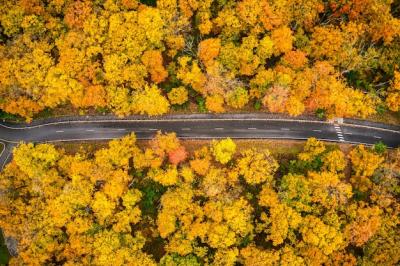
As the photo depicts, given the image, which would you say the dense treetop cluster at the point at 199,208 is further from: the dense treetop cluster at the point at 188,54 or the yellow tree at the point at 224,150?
the dense treetop cluster at the point at 188,54

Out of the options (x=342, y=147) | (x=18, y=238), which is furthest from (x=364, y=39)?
(x=18, y=238)

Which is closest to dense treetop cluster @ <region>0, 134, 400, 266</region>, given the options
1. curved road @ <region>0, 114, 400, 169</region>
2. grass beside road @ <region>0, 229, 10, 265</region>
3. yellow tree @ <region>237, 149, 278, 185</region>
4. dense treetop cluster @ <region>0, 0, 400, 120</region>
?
yellow tree @ <region>237, 149, 278, 185</region>

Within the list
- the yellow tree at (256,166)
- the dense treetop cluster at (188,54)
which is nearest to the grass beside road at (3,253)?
the dense treetop cluster at (188,54)

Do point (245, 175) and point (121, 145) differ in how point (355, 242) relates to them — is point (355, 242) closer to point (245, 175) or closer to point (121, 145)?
point (245, 175)

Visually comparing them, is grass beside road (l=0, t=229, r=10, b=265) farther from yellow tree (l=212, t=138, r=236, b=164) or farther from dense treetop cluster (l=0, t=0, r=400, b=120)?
yellow tree (l=212, t=138, r=236, b=164)

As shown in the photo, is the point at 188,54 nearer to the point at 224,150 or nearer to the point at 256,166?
the point at 224,150

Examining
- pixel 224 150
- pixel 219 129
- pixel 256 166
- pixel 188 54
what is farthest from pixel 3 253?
pixel 188 54
